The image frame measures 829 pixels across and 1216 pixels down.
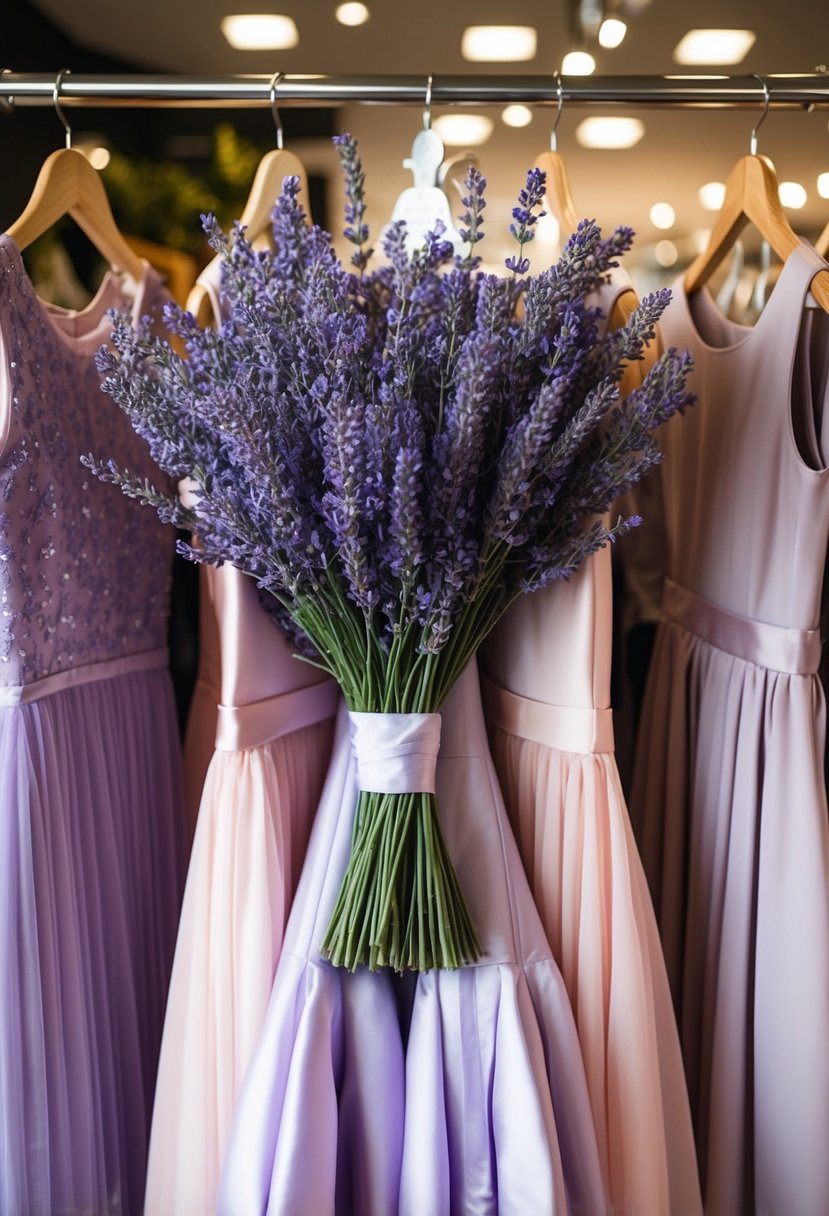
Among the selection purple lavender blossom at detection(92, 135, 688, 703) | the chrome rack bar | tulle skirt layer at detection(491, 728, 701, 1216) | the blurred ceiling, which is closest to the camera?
purple lavender blossom at detection(92, 135, 688, 703)

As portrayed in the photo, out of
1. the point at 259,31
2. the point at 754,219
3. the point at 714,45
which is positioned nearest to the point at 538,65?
the point at 714,45

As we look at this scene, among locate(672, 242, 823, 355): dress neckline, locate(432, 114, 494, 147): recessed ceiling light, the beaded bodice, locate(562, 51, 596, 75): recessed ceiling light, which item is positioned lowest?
the beaded bodice

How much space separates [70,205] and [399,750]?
704mm

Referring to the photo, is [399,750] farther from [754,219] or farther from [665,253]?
[665,253]

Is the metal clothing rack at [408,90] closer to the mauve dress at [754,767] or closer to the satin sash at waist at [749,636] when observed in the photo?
the mauve dress at [754,767]

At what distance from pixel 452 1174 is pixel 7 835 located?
0.51 metres

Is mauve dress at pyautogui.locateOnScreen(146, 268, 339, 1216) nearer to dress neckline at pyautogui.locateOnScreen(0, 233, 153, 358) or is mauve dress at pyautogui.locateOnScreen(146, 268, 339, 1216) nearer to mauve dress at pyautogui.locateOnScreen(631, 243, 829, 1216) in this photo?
dress neckline at pyautogui.locateOnScreen(0, 233, 153, 358)

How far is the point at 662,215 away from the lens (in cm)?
132

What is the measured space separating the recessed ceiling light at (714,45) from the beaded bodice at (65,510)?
0.88 m

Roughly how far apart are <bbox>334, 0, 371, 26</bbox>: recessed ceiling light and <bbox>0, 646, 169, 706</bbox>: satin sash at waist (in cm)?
97

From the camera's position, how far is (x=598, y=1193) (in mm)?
748

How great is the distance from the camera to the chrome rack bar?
89 centimetres

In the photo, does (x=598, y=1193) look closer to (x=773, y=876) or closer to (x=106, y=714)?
(x=773, y=876)

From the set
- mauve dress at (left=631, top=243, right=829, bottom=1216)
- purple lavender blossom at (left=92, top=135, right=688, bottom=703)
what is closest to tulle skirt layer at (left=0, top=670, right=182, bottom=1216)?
purple lavender blossom at (left=92, top=135, right=688, bottom=703)
